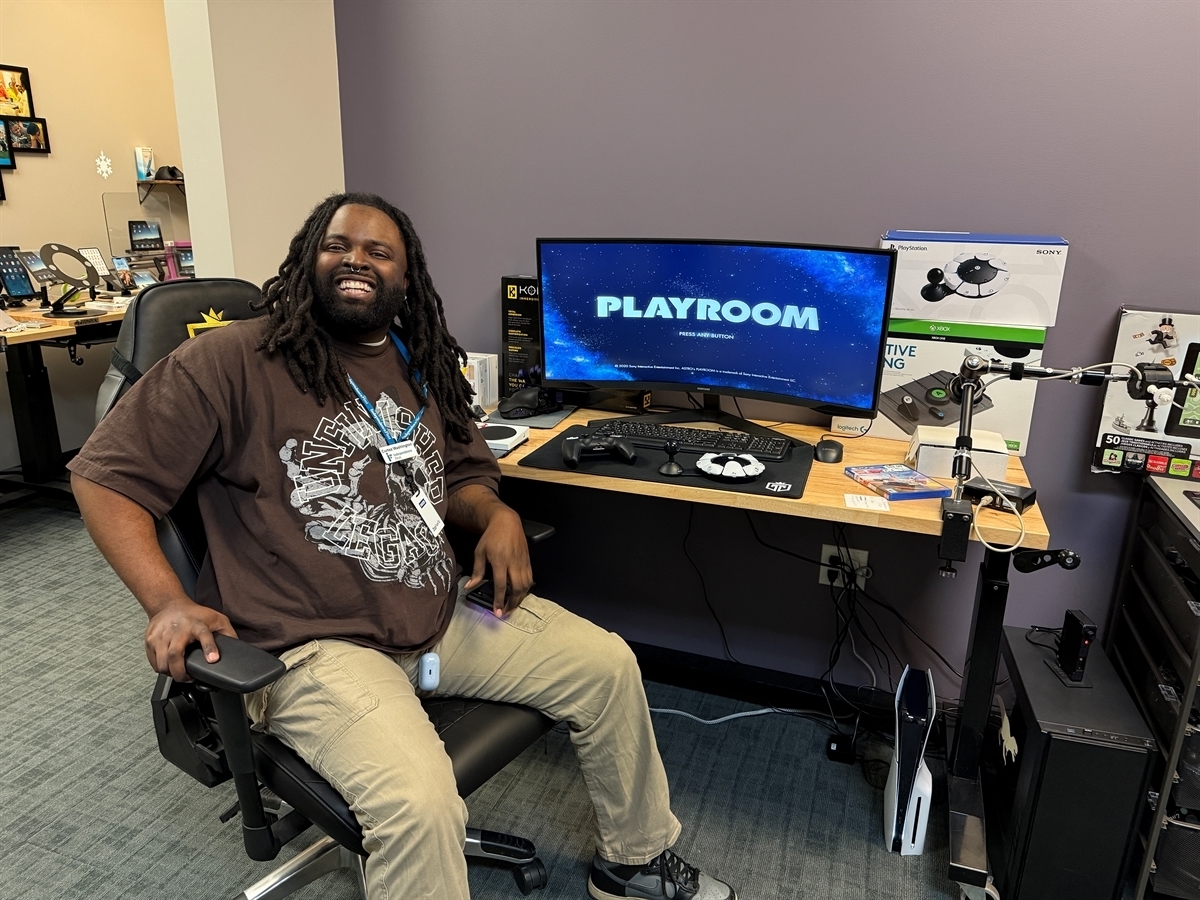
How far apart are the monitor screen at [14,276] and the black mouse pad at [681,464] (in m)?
2.91

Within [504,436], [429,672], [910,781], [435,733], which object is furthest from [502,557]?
[910,781]

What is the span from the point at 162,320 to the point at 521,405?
0.90 meters

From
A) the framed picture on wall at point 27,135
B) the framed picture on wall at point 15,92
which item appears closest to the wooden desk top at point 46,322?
the framed picture on wall at point 27,135

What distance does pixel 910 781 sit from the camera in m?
1.68

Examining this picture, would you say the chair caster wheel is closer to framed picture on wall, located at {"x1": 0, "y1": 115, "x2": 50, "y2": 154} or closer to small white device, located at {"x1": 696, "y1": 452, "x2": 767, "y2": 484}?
small white device, located at {"x1": 696, "y1": 452, "x2": 767, "y2": 484}

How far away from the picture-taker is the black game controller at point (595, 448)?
1728mm

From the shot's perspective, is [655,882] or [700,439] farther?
[700,439]

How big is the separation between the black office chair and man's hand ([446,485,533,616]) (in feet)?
0.22

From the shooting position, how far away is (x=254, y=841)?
1.21 metres

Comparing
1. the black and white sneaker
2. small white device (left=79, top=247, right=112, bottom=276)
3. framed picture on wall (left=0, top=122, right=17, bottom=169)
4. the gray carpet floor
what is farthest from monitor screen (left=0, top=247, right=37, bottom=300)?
the black and white sneaker

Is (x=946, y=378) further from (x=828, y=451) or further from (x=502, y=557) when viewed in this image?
(x=502, y=557)

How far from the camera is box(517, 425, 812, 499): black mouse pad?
1627 millimetres

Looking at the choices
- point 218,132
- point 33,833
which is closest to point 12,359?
point 218,132

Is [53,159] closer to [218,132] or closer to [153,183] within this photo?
[153,183]
